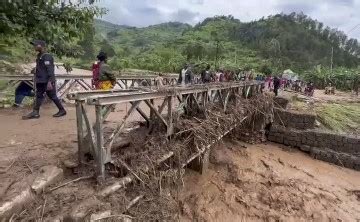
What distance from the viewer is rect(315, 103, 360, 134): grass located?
16281mm

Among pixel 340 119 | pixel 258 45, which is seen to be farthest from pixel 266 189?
pixel 258 45

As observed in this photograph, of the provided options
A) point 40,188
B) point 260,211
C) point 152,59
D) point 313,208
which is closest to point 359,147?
point 313,208

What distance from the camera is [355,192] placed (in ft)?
34.3

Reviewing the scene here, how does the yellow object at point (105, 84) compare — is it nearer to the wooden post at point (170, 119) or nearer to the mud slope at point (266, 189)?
the wooden post at point (170, 119)

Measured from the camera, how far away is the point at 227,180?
8562 mm

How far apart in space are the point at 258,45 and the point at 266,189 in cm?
6433

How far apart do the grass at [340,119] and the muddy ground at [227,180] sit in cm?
405

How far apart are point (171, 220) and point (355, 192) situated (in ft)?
26.7

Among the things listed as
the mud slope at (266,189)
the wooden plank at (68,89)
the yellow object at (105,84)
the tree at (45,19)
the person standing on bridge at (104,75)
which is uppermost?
the tree at (45,19)

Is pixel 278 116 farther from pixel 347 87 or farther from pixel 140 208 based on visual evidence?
pixel 347 87

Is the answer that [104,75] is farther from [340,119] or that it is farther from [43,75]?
[340,119]

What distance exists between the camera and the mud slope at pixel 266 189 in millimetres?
7219

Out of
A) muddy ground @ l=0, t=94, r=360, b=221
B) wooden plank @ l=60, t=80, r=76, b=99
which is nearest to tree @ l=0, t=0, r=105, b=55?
muddy ground @ l=0, t=94, r=360, b=221

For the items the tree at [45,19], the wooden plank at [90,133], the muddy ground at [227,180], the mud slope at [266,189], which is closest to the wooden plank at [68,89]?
the muddy ground at [227,180]
